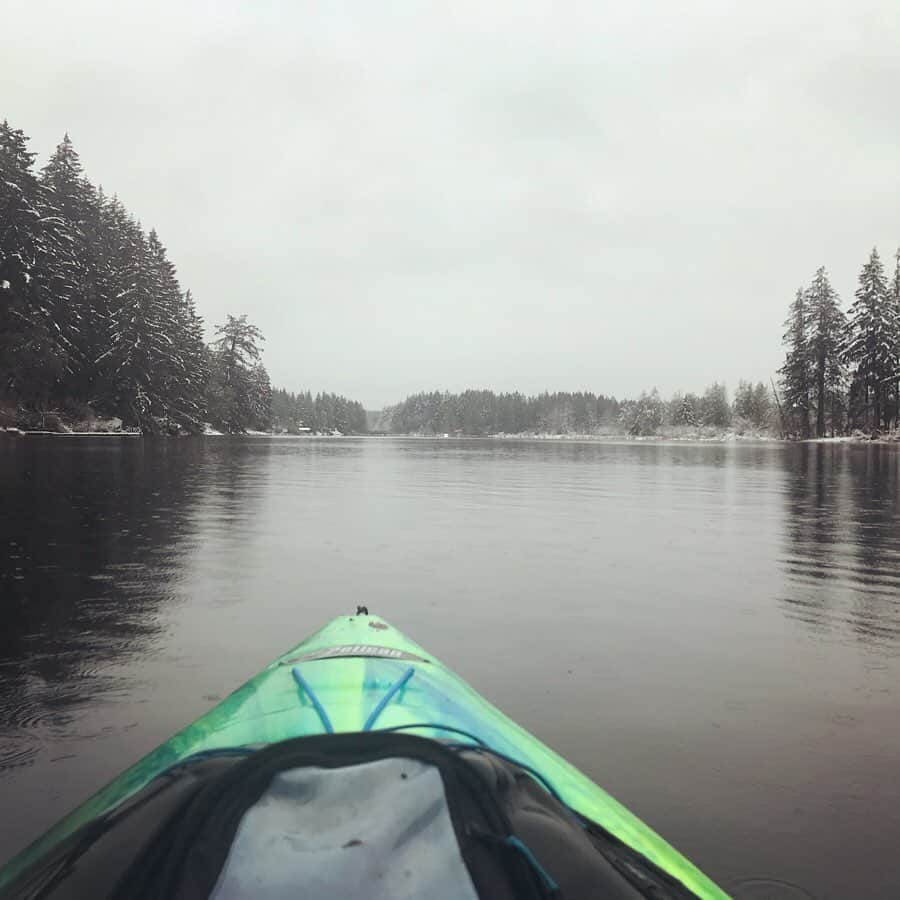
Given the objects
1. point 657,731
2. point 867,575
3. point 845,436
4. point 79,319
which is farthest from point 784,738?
point 845,436

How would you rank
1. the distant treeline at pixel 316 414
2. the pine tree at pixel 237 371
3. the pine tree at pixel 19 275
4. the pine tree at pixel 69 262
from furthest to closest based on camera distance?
Result: the distant treeline at pixel 316 414 < the pine tree at pixel 237 371 < the pine tree at pixel 69 262 < the pine tree at pixel 19 275

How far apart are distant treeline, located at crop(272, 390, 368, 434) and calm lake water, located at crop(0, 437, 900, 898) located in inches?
5373

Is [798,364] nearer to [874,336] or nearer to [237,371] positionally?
[874,336]

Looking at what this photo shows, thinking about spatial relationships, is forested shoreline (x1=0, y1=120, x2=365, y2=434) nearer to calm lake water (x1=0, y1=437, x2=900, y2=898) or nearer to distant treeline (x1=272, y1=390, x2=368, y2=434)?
calm lake water (x1=0, y1=437, x2=900, y2=898)

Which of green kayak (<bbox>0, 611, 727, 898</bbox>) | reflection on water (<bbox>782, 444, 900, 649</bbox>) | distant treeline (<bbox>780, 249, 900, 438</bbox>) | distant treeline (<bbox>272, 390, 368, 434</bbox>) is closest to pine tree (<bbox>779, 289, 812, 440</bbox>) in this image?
distant treeline (<bbox>780, 249, 900, 438</bbox>)

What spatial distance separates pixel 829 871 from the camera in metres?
2.49

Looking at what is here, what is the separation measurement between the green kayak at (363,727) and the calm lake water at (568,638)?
73cm

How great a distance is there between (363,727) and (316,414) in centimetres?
17187

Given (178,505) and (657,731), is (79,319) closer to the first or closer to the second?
(178,505)

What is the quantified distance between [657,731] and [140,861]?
2772 mm

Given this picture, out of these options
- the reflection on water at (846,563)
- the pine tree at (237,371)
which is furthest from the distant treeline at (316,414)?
the reflection on water at (846,563)

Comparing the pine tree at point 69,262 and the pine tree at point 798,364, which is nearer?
the pine tree at point 69,262

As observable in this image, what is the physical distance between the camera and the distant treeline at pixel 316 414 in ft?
500

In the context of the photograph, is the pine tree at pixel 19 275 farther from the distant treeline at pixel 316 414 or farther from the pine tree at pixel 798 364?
the distant treeline at pixel 316 414
